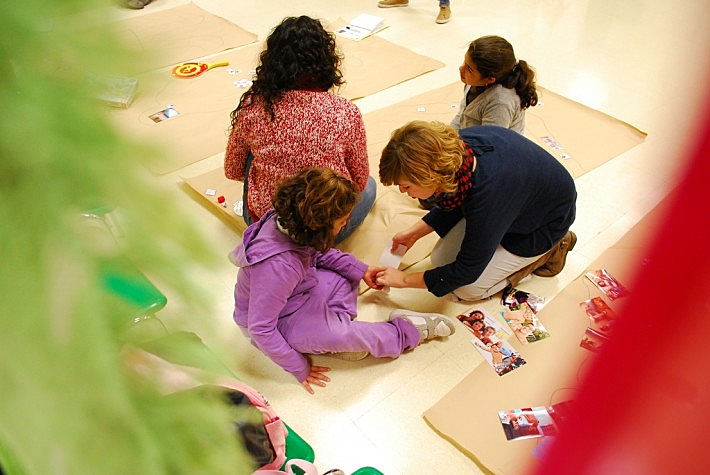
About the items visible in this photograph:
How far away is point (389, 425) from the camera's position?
4.97 feet

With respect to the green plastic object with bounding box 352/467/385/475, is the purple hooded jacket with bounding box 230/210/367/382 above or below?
above

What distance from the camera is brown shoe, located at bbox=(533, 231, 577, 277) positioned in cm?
186

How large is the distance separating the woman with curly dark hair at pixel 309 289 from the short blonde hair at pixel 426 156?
147 mm

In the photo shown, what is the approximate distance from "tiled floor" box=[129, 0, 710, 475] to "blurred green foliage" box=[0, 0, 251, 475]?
0.6 inches

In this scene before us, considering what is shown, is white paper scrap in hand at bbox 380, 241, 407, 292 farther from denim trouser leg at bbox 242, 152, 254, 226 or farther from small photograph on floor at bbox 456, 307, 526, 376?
denim trouser leg at bbox 242, 152, 254, 226

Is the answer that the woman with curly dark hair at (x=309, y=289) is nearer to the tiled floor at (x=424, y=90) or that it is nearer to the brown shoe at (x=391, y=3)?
the tiled floor at (x=424, y=90)

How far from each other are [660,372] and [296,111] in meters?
1.46

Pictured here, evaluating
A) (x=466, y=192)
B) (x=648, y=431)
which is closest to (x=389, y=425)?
(x=466, y=192)

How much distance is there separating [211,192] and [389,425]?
3.76 ft

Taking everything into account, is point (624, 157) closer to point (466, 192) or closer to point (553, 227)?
point (553, 227)

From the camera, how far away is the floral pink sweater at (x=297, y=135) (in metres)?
1.55

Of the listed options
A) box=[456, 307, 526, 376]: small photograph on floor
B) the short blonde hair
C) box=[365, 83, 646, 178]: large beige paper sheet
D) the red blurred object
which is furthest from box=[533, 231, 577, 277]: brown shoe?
the red blurred object

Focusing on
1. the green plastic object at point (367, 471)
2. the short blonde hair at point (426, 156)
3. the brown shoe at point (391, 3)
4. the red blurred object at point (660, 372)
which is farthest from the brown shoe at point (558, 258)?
the brown shoe at point (391, 3)

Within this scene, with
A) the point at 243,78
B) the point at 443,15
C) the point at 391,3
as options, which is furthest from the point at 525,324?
the point at 391,3
